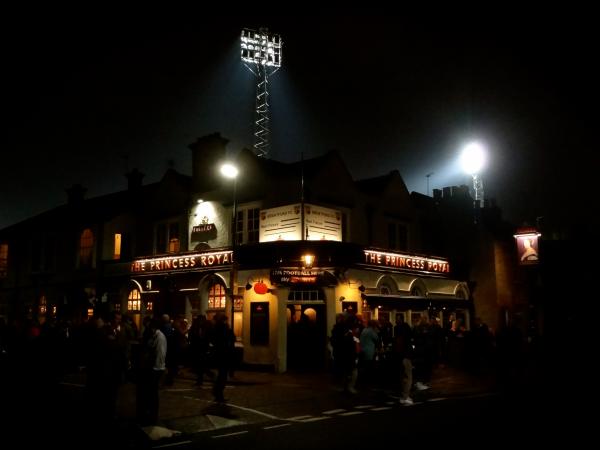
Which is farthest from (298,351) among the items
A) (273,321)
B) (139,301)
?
(139,301)

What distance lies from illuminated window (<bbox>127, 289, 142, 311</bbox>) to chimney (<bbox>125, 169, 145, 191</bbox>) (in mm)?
10421

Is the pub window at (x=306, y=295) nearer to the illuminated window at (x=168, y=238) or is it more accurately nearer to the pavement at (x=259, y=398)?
the pavement at (x=259, y=398)

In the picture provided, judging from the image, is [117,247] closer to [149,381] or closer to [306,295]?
[306,295]

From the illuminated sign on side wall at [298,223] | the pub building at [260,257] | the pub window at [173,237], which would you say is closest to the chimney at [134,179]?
the pub building at [260,257]

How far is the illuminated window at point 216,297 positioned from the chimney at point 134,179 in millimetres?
14398

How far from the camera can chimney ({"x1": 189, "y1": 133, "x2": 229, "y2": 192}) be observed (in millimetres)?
26047

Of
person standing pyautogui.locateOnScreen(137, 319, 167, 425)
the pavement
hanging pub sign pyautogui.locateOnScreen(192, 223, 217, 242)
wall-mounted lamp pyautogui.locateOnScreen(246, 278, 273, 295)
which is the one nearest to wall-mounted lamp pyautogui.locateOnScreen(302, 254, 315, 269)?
wall-mounted lamp pyautogui.locateOnScreen(246, 278, 273, 295)

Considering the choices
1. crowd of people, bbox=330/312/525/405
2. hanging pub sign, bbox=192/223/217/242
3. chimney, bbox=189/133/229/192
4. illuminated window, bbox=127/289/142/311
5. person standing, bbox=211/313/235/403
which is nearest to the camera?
person standing, bbox=211/313/235/403

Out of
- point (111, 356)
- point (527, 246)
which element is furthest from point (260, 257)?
point (527, 246)

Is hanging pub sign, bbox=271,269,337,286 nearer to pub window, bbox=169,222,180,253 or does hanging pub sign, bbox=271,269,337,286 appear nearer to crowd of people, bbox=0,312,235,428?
crowd of people, bbox=0,312,235,428

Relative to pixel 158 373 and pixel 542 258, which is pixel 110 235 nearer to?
pixel 158 373

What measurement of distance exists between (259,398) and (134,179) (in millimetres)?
24190

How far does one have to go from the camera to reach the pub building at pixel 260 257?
21.5m

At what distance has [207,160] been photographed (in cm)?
2642
